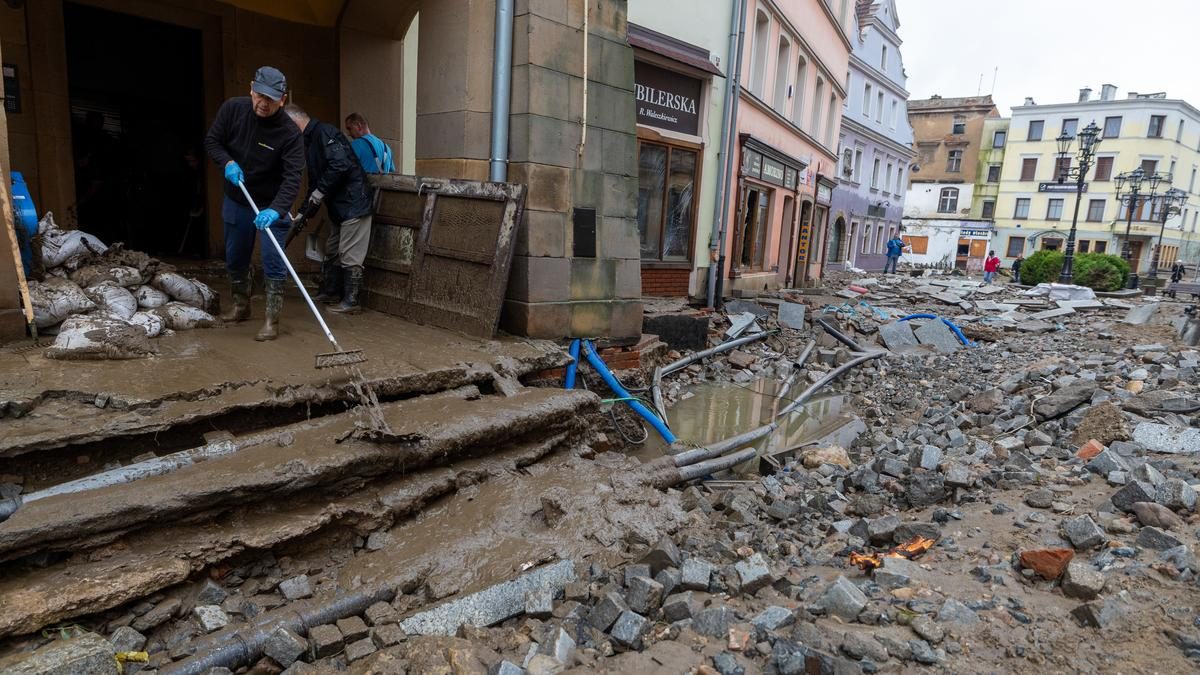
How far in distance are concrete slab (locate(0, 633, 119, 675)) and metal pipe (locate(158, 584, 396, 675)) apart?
0.66 feet

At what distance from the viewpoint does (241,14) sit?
785 cm

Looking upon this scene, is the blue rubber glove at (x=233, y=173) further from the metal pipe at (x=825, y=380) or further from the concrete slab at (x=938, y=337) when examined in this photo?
the concrete slab at (x=938, y=337)

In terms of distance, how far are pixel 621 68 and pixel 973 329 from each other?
394 inches

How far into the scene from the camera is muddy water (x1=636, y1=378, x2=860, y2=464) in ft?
22.0

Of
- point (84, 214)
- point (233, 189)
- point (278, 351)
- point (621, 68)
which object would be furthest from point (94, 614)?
point (84, 214)

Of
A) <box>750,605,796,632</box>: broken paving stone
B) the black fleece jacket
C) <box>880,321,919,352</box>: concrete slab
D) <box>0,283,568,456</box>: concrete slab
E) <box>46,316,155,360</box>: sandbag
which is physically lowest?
<box>750,605,796,632</box>: broken paving stone

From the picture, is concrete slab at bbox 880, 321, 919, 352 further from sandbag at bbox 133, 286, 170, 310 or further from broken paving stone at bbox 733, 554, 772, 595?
sandbag at bbox 133, 286, 170, 310

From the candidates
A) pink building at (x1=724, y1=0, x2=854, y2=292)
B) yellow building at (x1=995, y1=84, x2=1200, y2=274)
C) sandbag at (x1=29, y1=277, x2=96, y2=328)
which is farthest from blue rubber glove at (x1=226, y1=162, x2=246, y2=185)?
yellow building at (x1=995, y1=84, x2=1200, y2=274)

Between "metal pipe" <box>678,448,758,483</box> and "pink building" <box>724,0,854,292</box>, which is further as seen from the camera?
"pink building" <box>724,0,854,292</box>

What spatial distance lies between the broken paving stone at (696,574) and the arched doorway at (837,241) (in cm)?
2995

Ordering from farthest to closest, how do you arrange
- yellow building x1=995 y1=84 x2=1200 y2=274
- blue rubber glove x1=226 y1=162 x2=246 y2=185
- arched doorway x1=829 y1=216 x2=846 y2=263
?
1. yellow building x1=995 y1=84 x2=1200 y2=274
2. arched doorway x1=829 y1=216 x2=846 y2=263
3. blue rubber glove x1=226 y1=162 x2=246 y2=185

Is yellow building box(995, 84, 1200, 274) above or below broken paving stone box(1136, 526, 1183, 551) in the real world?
above

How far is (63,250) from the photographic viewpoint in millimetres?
4809

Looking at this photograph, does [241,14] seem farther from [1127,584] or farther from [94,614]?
[1127,584]
